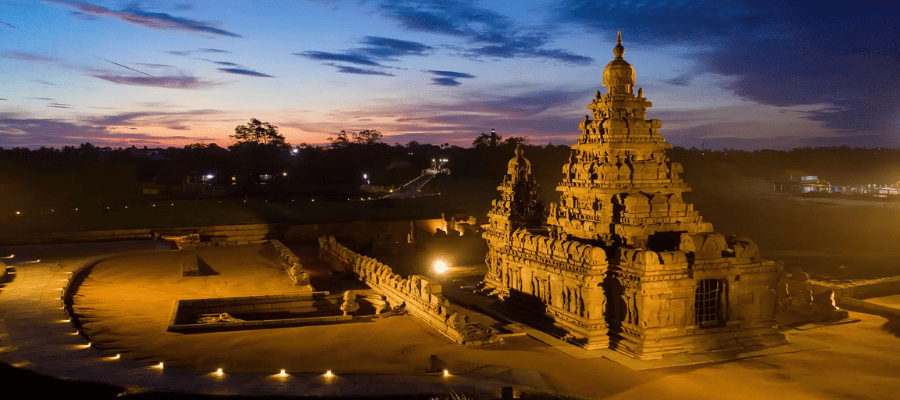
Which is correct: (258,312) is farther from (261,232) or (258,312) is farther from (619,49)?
(261,232)

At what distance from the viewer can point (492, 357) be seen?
46.8ft

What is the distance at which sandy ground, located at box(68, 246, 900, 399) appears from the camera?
12727mm

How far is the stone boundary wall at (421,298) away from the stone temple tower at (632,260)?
270 centimetres

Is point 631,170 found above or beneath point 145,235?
above

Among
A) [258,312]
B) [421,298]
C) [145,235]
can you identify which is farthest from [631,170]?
[145,235]

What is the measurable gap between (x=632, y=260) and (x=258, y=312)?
10494 millimetres

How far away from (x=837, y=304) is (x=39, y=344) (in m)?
20.7

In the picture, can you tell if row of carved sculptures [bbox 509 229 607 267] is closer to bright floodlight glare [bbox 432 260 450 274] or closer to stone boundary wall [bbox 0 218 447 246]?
bright floodlight glare [bbox 432 260 450 274]

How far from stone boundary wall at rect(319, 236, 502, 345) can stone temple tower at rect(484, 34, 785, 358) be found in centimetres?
270

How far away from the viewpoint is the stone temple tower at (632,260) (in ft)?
49.9

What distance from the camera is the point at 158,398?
1001cm

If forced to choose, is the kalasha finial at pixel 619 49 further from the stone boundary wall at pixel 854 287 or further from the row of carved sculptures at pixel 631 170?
the stone boundary wall at pixel 854 287

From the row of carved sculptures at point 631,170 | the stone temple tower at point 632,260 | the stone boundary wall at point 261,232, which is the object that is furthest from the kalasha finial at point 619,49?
the stone boundary wall at point 261,232

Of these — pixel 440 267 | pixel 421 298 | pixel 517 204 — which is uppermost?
pixel 517 204
